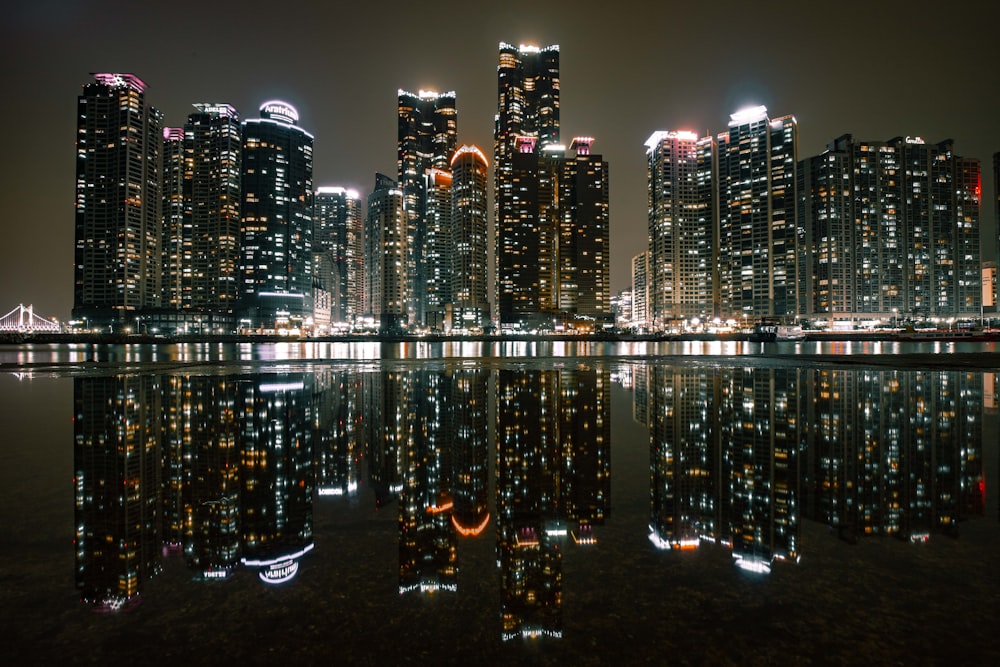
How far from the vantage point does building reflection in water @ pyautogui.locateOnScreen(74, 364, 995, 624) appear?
570 cm

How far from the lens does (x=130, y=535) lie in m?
6.20

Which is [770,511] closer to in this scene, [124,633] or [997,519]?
[997,519]

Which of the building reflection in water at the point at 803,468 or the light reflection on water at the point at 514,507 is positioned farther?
the building reflection in water at the point at 803,468

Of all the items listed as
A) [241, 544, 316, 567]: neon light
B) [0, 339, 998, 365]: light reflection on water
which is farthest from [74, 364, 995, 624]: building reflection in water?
[0, 339, 998, 365]: light reflection on water

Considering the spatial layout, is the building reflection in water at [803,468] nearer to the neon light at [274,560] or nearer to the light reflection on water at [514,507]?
the light reflection on water at [514,507]

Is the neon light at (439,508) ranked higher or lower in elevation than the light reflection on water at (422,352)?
lower

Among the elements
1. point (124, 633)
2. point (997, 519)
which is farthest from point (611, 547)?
point (997, 519)

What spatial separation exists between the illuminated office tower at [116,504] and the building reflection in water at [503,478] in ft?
0.11

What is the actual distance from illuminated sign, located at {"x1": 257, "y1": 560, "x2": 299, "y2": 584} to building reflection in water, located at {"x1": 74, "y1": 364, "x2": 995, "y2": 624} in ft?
0.10

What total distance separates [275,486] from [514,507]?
13.3 feet

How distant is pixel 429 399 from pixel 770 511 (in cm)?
1282

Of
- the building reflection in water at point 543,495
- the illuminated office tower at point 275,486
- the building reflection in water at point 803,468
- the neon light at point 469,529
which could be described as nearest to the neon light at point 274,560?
the illuminated office tower at point 275,486

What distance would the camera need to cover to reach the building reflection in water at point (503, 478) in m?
5.70

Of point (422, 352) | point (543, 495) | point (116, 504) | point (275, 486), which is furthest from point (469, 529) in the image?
point (422, 352)
